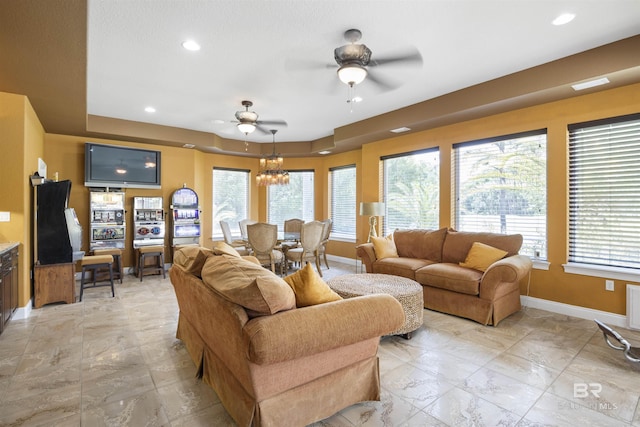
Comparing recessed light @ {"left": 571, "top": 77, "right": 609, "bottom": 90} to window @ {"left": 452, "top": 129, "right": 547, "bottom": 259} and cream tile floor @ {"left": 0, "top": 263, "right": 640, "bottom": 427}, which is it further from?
cream tile floor @ {"left": 0, "top": 263, "right": 640, "bottom": 427}

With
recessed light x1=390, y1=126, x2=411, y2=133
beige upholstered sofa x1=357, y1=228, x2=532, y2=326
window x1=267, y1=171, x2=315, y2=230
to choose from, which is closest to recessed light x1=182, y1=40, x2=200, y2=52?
recessed light x1=390, y1=126, x2=411, y2=133

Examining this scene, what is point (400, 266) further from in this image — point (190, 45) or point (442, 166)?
point (190, 45)

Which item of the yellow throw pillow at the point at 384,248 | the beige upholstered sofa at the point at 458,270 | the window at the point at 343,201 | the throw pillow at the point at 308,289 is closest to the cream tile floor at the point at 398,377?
the beige upholstered sofa at the point at 458,270

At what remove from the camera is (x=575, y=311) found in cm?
379

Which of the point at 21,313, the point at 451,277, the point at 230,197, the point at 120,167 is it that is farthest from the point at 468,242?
the point at 120,167

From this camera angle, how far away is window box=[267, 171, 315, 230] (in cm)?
824

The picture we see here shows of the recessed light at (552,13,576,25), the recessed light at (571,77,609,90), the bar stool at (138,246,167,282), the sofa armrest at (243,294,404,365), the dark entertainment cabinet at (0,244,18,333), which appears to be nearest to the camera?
the sofa armrest at (243,294,404,365)

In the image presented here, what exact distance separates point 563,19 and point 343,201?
17.6 feet

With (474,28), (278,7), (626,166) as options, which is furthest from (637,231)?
(278,7)

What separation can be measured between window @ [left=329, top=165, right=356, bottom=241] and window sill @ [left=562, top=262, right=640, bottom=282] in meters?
4.18

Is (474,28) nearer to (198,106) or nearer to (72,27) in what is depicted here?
(72,27)

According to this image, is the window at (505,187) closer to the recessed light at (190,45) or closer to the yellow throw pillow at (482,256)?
the yellow throw pillow at (482,256)

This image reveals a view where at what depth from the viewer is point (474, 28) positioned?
2.85m

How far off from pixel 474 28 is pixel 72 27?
3344mm
